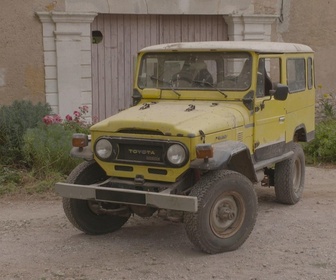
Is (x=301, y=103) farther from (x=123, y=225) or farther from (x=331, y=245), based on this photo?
(x=123, y=225)

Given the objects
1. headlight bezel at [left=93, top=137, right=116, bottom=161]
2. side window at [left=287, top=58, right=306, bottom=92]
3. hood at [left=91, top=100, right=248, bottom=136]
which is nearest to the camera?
hood at [left=91, top=100, right=248, bottom=136]

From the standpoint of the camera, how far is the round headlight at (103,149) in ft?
19.2

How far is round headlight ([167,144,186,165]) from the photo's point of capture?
18.2 feet

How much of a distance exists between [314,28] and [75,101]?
4517mm

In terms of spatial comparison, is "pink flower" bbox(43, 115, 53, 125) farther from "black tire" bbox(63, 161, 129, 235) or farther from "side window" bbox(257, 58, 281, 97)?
"side window" bbox(257, 58, 281, 97)

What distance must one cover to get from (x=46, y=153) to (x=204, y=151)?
132 inches

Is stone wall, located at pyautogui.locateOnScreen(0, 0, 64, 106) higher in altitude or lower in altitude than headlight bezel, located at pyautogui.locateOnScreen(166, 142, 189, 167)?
higher

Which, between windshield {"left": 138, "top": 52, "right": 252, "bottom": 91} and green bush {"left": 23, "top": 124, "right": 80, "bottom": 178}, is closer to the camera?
windshield {"left": 138, "top": 52, "right": 252, "bottom": 91}

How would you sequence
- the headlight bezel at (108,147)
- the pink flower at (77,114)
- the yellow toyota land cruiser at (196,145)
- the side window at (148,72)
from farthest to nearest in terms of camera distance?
1. the pink flower at (77,114)
2. the side window at (148,72)
3. the headlight bezel at (108,147)
4. the yellow toyota land cruiser at (196,145)

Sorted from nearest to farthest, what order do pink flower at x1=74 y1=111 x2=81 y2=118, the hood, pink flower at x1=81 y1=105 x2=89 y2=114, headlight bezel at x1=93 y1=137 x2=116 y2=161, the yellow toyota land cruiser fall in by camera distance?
the yellow toyota land cruiser
the hood
headlight bezel at x1=93 y1=137 x2=116 y2=161
pink flower at x1=74 y1=111 x2=81 y2=118
pink flower at x1=81 y1=105 x2=89 y2=114

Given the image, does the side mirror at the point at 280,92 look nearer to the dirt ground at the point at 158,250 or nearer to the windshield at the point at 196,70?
the windshield at the point at 196,70

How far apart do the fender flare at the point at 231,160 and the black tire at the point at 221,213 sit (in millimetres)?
160

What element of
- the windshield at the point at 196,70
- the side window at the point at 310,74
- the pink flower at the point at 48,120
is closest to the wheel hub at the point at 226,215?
the windshield at the point at 196,70

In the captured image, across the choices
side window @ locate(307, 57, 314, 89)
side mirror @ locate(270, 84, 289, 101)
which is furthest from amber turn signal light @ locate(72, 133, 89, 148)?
side window @ locate(307, 57, 314, 89)
